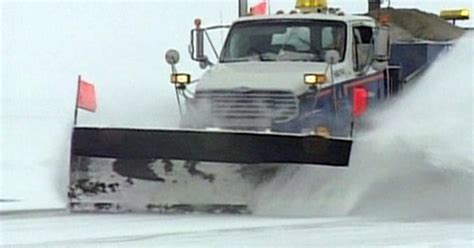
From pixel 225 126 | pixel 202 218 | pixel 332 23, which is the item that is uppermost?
pixel 332 23

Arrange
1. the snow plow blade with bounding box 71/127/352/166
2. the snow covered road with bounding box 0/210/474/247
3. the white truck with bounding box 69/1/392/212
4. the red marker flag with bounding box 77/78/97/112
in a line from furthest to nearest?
1. the red marker flag with bounding box 77/78/97/112
2. the white truck with bounding box 69/1/392/212
3. the snow plow blade with bounding box 71/127/352/166
4. the snow covered road with bounding box 0/210/474/247

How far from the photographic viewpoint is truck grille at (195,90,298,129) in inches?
383

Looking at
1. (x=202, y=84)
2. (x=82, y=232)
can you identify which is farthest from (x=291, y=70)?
(x=82, y=232)

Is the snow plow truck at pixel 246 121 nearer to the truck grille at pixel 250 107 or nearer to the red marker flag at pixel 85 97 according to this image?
the truck grille at pixel 250 107

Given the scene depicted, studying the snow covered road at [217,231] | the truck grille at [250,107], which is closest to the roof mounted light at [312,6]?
the truck grille at [250,107]

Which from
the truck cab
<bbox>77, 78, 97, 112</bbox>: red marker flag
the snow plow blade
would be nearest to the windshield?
the truck cab

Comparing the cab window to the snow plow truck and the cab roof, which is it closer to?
the snow plow truck

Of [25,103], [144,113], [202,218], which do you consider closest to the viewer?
[202,218]

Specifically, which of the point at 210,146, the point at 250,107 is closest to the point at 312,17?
the point at 250,107

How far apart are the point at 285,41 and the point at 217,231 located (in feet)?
9.44

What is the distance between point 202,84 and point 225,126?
1.64ft

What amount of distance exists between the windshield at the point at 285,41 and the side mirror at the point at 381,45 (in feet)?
0.99

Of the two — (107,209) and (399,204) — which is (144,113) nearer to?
(107,209)

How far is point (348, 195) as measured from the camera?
31.0 ft
